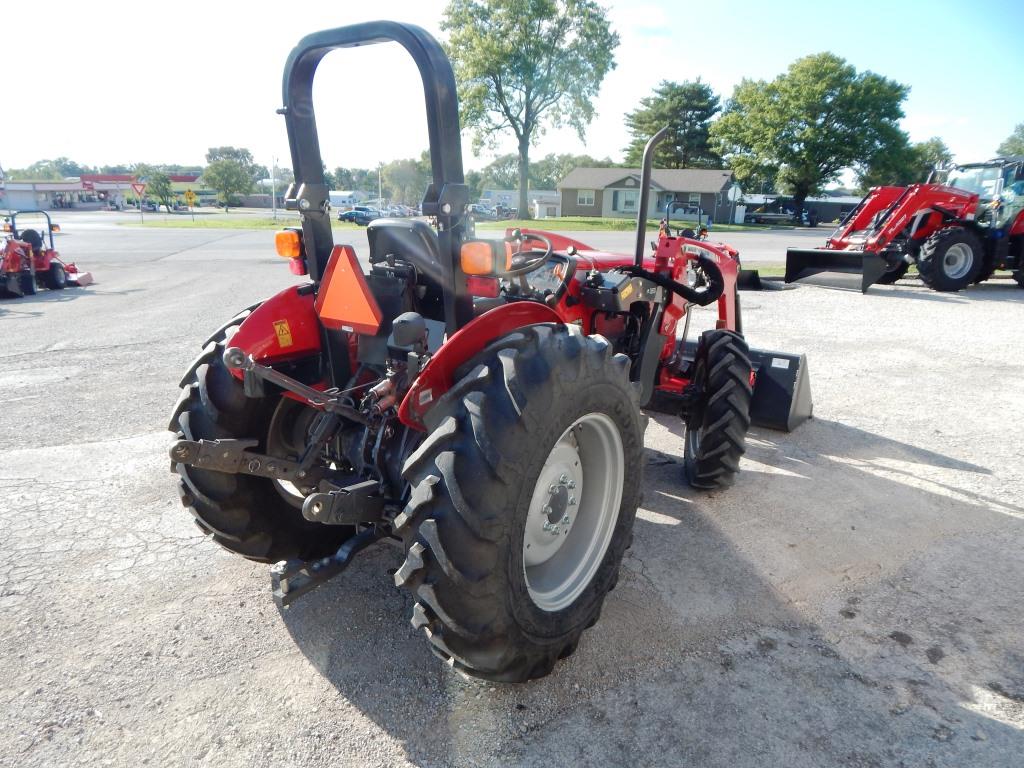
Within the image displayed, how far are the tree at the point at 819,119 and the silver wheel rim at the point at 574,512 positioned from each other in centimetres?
5298

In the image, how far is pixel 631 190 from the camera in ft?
194

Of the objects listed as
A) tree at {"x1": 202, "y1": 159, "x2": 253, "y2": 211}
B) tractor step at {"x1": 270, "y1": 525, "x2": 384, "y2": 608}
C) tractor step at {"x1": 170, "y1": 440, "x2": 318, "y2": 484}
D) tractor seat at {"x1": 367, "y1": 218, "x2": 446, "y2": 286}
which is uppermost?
tree at {"x1": 202, "y1": 159, "x2": 253, "y2": 211}

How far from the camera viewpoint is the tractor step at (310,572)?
2537 millimetres

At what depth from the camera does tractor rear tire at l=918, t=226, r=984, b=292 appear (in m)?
12.4

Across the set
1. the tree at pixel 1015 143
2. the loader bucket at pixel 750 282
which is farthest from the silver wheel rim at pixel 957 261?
the tree at pixel 1015 143

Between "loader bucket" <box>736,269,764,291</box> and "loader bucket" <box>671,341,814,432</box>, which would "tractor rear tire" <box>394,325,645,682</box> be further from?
"loader bucket" <box>736,269,764,291</box>

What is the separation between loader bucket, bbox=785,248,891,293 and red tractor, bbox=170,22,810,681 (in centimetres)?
1064

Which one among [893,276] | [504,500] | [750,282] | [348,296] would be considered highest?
[348,296]

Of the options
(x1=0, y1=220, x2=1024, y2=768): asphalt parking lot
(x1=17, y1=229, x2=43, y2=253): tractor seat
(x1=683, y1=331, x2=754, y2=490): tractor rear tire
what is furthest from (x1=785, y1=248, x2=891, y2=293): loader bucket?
(x1=17, y1=229, x2=43, y2=253): tractor seat

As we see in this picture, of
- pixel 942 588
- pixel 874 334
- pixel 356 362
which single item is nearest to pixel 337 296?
pixel 356 362

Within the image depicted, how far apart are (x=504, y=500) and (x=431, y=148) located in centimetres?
121

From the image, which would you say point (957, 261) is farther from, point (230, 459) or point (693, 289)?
point (230, 459)

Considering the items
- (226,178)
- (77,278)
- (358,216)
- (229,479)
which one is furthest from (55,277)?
(226,178)

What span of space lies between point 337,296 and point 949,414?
5.41 meters
